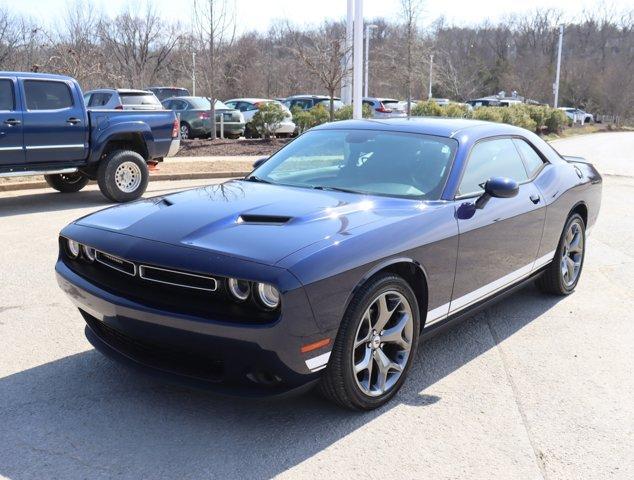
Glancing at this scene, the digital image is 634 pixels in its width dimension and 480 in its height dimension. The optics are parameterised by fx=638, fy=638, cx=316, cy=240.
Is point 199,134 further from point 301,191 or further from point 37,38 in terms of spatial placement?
point 301,191

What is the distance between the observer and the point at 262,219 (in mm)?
3334

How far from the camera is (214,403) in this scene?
11.1 ft

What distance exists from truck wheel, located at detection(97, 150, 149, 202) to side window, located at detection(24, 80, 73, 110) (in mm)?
1016

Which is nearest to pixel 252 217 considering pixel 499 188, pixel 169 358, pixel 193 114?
pixel 169 358

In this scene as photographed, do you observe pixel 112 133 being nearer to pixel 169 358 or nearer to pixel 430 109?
pixel 169 358

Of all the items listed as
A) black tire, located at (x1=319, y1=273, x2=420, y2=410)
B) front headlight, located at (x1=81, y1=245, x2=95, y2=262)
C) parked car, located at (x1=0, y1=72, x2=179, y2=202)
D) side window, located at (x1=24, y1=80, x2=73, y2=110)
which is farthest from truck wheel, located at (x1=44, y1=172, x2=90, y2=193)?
black tire, located at (x1=319, y1=273, x2=420, y2=410)

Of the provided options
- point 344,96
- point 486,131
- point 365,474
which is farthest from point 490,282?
point 344,96

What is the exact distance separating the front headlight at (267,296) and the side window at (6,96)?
292 inches

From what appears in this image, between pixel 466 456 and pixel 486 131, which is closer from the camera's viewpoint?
pixel 466 456

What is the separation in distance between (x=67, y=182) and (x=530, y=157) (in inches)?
324

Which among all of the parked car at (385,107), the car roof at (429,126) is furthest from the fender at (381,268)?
the parked car at (385,107)

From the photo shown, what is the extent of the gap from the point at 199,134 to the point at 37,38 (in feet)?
39.9

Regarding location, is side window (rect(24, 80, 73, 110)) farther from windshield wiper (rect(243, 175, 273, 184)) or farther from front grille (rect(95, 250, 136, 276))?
front grille (rect(95, 250, 136, 276))

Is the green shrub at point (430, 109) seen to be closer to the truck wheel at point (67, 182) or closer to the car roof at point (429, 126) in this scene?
the truck wheel at point (67, 182)
